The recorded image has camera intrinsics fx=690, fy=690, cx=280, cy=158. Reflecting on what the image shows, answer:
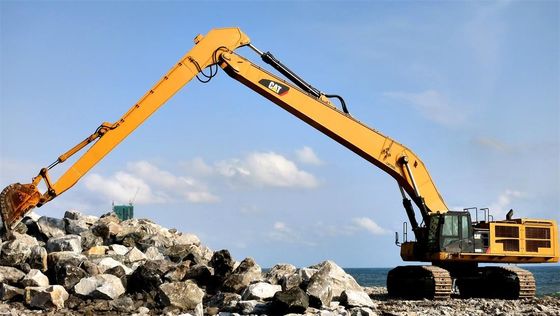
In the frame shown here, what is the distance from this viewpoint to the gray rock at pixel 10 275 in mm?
15398

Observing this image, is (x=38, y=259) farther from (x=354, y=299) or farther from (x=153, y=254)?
(x=354, y=299)

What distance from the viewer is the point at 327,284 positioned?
1378 centimetres

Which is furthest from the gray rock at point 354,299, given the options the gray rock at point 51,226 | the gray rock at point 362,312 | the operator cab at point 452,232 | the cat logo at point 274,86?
the gray rock at point 51,226

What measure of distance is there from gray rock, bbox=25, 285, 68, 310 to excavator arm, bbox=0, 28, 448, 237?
1.80 m

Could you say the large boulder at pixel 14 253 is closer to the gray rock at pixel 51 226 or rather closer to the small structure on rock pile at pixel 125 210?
the gray rock at pixel 51 226

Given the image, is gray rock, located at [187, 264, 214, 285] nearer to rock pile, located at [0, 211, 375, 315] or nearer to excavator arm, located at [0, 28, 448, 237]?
rock pile, located at [0, 211, 375, 315]

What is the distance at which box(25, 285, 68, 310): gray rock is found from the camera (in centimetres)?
1419

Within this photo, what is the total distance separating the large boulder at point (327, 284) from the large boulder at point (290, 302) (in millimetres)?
320

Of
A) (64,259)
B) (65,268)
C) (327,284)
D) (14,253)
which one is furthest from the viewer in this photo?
(14,253)

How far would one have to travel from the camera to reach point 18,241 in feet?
54.3

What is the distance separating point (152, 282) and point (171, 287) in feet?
2.57

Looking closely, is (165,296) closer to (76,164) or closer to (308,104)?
(76,164)

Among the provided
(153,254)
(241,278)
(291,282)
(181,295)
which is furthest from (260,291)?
(153,254)

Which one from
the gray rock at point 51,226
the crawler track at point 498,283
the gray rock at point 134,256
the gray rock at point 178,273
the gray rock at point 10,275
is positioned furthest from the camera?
the gray rock at point 51,226
